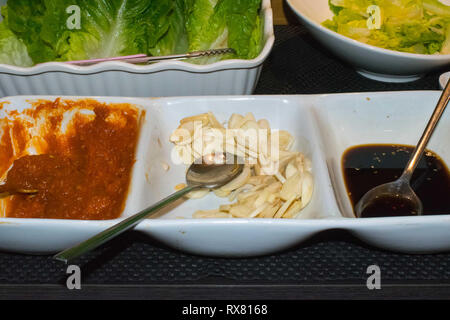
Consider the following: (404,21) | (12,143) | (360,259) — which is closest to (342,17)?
(404,21)

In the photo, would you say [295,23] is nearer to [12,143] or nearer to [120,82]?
[120,82]

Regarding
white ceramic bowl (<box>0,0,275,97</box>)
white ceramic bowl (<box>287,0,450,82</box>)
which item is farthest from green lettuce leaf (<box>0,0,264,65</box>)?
white ceramic bowl (<box>287,0,450,82</box>)

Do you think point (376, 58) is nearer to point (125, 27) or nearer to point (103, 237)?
point (125, 27)

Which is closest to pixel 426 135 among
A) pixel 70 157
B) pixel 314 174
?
pixel 314 174

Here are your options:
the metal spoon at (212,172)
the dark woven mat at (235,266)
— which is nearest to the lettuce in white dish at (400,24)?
the metal spoon at (212,172)

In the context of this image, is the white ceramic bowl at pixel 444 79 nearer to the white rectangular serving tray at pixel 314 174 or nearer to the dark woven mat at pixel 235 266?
the white rectangular serving tray at pixel 314 174
